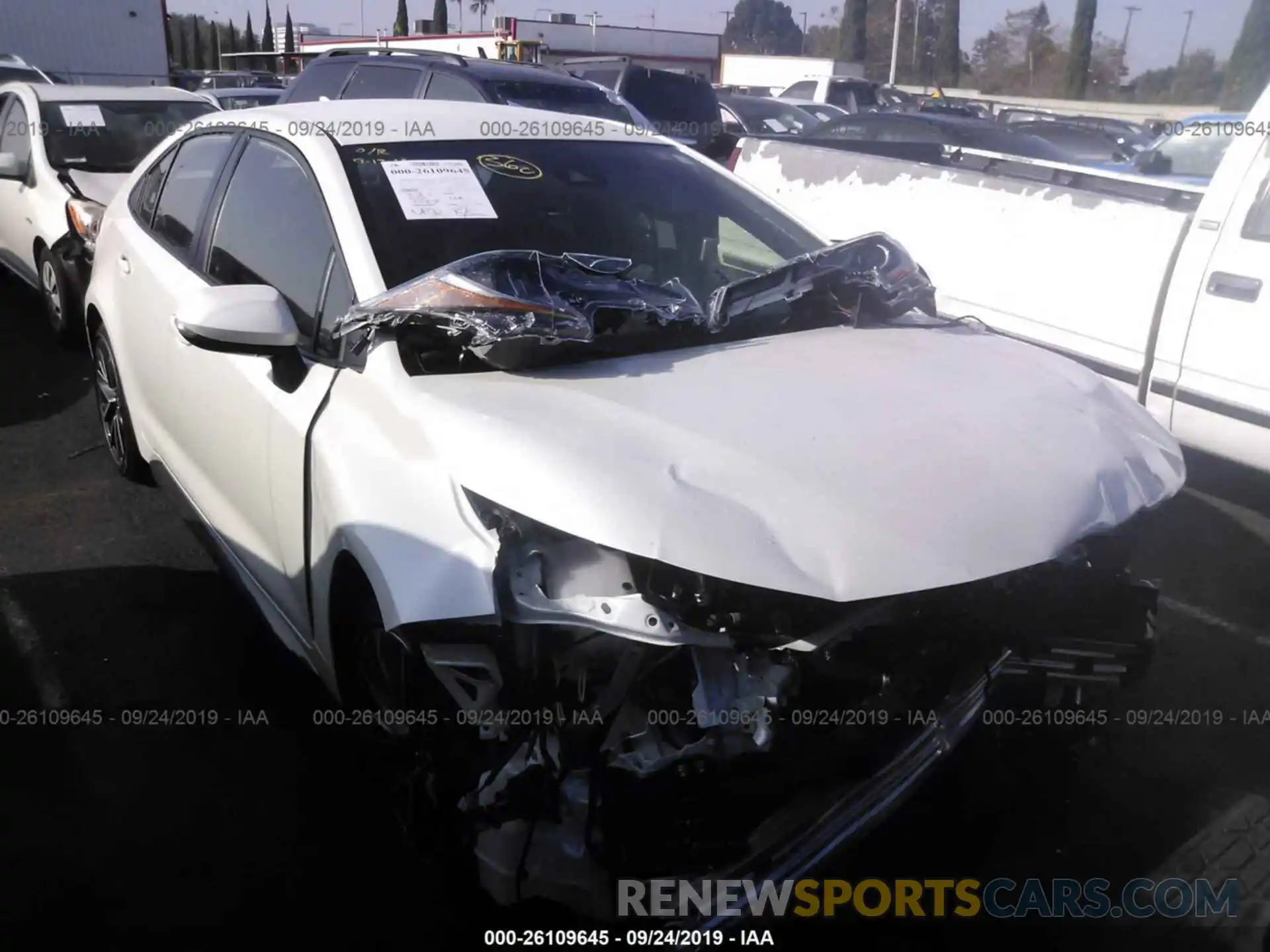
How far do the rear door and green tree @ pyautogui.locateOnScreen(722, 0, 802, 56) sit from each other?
8640 cm

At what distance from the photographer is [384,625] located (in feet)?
7.31

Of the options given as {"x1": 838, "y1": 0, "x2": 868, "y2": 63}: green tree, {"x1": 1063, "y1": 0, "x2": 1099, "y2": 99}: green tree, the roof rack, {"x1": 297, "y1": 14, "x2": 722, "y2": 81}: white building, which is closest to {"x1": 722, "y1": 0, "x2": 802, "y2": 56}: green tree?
{"x1": 838, "y1": 0, "x2": 868, "y2": 63}: green tree

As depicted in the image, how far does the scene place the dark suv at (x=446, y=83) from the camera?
895 centimetres

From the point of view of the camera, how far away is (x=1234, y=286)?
4281 millimetres

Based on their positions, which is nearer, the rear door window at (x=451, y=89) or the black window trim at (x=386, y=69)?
the rear door window at (x=451, y=89)

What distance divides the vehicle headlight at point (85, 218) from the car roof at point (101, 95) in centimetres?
177

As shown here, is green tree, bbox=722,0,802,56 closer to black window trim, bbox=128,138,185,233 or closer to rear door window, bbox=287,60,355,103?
rear door window, bbox=287,60,355,103

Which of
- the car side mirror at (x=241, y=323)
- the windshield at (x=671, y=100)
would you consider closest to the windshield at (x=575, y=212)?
the car side mirror at (x=241, y=323)

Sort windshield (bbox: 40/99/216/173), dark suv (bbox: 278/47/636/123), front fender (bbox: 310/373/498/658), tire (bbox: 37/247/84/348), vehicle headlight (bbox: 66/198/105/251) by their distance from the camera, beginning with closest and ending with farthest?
front fender (bbox: 310/373/498/658) < vehicle headlight (bbox: 66/198/105/251) < tire (bbox: 37/247/84/348) < windshield (bbox: 40/99/216/173) < dark suv (bbox: 278/47/636/123)

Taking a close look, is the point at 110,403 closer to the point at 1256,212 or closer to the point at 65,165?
the point at 65,165

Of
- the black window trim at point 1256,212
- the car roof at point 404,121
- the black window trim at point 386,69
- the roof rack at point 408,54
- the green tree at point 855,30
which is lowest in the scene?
the black window trim at point 1256,212

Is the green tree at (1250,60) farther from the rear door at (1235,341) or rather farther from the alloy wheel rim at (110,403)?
the alloy wheel rim at (110,403)

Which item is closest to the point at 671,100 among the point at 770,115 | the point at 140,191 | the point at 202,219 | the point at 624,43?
the point at 770,115

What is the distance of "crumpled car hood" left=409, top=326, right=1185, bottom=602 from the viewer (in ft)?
6.57
